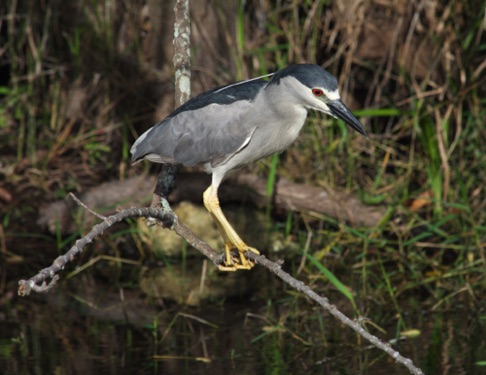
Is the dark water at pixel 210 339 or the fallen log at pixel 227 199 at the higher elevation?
the fallen log at pixel 227 199

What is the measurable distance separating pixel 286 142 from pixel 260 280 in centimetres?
161

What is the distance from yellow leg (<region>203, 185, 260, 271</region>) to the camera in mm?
3449

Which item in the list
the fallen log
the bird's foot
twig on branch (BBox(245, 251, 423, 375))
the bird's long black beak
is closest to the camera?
twig on branch (BBox(245, 251, 423, 375))

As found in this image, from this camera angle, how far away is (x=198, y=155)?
344 centimetres

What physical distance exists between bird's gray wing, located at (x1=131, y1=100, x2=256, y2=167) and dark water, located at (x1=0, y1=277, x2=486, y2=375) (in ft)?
2.91

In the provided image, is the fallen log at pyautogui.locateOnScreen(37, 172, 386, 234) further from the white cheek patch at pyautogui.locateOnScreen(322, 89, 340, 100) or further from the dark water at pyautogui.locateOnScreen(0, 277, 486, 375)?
the white cheek patch at pyautogui.locateOnScreen(322, 89, 340, 100)

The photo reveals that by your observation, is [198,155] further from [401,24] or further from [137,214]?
[401,24]

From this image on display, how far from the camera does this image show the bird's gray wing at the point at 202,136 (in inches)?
132

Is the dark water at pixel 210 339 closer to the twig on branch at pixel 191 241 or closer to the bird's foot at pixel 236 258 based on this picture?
the bird's foot at pixel 236 258

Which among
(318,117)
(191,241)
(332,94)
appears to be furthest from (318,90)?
(318,117)

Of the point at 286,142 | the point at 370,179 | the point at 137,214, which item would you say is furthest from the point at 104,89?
the point at 137,214

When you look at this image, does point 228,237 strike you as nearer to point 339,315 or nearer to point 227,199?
point 339,315

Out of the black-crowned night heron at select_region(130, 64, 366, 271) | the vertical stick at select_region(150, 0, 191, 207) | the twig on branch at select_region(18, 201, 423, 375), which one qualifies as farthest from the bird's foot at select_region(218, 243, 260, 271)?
the vertical stick at select_region(150, 0, 191, 207)

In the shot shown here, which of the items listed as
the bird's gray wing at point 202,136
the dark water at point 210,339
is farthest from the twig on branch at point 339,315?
the dark water at point 210,339
